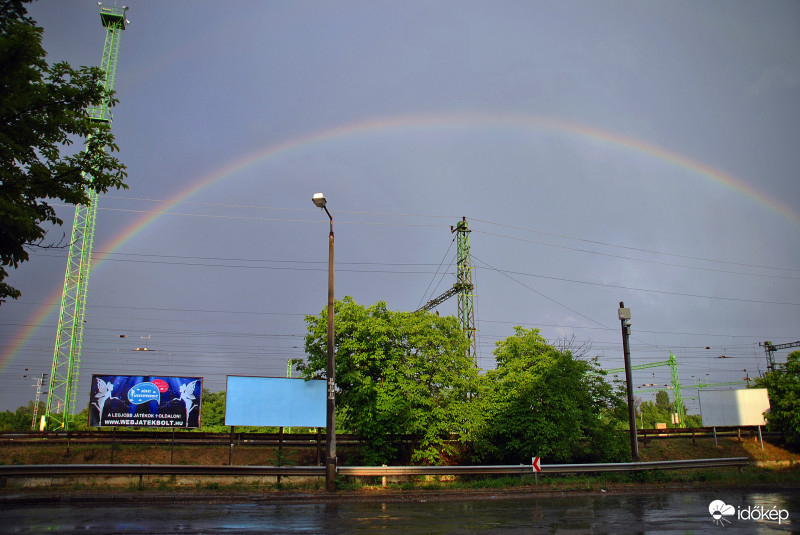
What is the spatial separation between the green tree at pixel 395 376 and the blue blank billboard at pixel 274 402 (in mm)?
1598

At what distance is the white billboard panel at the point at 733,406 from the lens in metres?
39.3

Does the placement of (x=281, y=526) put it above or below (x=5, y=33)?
below

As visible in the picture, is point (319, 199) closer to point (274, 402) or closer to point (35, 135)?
point (35, 135)

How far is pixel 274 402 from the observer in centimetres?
2742

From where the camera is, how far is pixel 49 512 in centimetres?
1369

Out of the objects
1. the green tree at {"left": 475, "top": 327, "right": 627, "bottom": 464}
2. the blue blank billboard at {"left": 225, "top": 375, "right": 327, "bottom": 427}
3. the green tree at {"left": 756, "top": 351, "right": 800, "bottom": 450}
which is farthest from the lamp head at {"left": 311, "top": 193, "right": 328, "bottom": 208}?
the green tree at {"left": 756, "top": 351, "right": 800, "bottom": 450}

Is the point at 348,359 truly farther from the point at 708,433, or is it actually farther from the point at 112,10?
the point at 112,10

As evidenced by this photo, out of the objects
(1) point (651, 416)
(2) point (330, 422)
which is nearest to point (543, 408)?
(2) point (330, 422)

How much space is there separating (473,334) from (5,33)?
3526cm

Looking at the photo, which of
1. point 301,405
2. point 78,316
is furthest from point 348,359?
point 78,316

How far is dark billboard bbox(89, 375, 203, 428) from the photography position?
90.2 feet

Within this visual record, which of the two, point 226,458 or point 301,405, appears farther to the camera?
point 226,458

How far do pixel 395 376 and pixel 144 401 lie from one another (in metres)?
12.9

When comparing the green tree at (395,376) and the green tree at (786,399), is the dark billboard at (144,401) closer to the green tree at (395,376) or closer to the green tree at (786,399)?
Answer: the green tree at (395,376)
